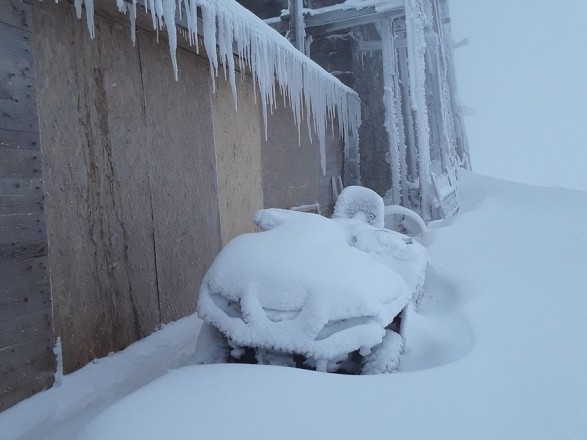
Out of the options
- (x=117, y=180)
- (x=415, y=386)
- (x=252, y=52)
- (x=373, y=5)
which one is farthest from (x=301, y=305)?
(x=373, y=5)

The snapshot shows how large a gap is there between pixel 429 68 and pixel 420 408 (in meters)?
11.1

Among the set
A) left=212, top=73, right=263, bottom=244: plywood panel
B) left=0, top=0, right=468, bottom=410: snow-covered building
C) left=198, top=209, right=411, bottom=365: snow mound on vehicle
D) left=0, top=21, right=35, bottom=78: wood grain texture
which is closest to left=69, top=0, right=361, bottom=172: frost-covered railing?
left=0, top=0, right=468, bottom=410: snow-covered building

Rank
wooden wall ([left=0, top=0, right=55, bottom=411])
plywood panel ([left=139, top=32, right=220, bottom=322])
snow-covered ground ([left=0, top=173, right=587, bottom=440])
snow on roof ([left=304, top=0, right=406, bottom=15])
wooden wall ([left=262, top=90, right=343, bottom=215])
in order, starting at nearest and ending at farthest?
1. snow-covered ground ([left=0, top=173, right=587, bottom=440])
2. wooden wall ([left=0, top=0, right=55, bottom=411])
3. plywood panel ([left=139, top=32, right=220, bottom=322])
4. wooden wall ([left=262, top=90, right=343, bottom=215])
5. snow on roof ([left=304, top=0, right=406, bottom=15])

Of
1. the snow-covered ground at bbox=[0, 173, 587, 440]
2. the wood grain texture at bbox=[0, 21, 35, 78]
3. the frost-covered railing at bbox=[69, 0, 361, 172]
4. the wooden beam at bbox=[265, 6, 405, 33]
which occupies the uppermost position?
the wooden beam at bbox=[265, 6, 405, 33]

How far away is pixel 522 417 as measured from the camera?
5.58 feet

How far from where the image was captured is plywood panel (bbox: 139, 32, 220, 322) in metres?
4.07

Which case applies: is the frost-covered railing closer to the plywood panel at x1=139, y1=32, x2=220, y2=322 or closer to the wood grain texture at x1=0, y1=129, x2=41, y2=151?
the plywood panel at x1=139, y1=32, x2=220, y2=322

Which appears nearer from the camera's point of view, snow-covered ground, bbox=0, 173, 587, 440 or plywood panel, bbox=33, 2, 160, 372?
snow-covered ground, bbox=0, 173, 587, 440

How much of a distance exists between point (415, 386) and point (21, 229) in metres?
2.53

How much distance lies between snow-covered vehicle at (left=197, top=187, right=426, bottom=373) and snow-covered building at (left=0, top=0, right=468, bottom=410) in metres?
1.17

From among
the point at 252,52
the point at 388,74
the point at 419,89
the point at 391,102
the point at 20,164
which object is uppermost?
the point at 388,74

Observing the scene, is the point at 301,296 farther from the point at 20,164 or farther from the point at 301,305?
the point at 20,164

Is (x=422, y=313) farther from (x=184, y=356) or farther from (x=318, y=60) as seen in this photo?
(x=318, y=60)

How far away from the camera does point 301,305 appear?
7.70ft
